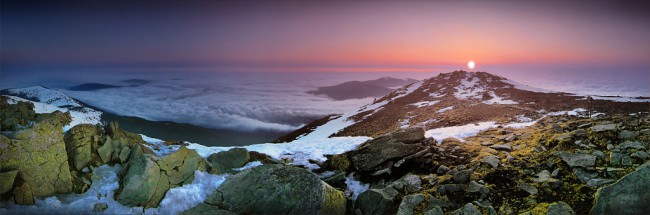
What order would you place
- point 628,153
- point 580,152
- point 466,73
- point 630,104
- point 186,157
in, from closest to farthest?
1. point 628,153
2. point 580,152
3. point 186,157
4. point 630,104
5. point 466,73

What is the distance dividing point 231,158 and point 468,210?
12.9m

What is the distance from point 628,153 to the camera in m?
13.1

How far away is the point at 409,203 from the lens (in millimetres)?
12789

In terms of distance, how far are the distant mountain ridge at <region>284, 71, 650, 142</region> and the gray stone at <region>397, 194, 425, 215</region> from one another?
957 inches

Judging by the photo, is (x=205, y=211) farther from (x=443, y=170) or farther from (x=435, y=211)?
(x=443, y=170)

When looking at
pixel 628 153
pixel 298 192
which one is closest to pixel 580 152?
pixel 628 153

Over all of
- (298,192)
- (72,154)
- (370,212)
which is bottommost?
(370,212)

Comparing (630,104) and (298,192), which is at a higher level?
(630,104)

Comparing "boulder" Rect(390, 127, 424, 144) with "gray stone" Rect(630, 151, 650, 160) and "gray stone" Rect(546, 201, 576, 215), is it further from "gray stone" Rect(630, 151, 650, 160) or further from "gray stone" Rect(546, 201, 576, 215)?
"gray stone" Rect(630, 151, 650, 160)

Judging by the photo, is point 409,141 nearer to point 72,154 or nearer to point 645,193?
point 645,193

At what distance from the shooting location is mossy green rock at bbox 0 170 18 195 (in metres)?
10.6

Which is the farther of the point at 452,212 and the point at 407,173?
the point at 407,173

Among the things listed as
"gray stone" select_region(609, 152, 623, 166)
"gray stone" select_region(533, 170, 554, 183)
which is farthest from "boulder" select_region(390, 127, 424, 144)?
"gray stone" select_region(609, 152, 623, 166)

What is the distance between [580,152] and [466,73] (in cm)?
10180
